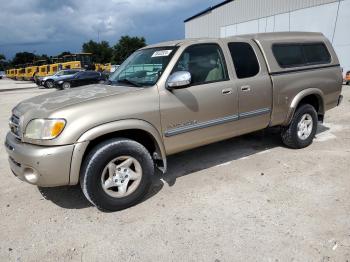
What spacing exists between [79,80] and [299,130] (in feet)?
65.2

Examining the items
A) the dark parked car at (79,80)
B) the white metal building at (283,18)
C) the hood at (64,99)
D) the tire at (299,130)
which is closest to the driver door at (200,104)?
the hood at (64,99)

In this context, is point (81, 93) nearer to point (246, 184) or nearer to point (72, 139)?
point (72, 139)

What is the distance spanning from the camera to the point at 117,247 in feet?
9.68

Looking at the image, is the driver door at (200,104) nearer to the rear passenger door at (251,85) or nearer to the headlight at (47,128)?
the rear passenger door at (251,85)

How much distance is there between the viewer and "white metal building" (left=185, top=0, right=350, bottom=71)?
18.2m

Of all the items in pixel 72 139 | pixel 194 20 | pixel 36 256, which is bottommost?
pixel 36 256

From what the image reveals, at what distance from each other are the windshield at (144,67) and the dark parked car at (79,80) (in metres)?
18.6

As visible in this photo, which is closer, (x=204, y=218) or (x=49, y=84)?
(x=204, y=218)

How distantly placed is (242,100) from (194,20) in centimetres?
3238

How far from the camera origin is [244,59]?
179 inches

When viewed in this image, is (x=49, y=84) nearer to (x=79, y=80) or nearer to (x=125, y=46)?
(x=79, y=80)

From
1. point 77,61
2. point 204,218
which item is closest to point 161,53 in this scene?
point 204,218

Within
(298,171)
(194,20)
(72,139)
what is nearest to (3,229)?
(72,139)

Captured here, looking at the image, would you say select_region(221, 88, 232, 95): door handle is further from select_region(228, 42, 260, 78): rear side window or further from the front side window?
select_region(228, 42, 260, 78): rear side window
